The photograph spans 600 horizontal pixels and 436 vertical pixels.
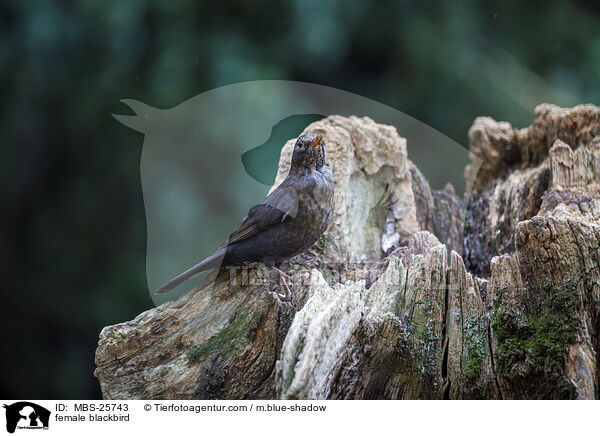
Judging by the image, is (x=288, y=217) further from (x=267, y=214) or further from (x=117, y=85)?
(x=117, y=85)

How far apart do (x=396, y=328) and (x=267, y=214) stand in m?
0.66

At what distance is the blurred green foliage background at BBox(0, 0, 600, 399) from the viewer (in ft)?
7.54

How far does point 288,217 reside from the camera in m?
1.93

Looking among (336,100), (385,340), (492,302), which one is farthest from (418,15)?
(385,340)

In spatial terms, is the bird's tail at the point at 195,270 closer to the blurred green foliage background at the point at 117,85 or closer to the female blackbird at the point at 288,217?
the female blackbird at the point at 288,217

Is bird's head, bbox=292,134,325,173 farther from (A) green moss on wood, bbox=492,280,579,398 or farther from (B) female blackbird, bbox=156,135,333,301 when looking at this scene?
(A) green moss on wood, bbox=492,280,579,398

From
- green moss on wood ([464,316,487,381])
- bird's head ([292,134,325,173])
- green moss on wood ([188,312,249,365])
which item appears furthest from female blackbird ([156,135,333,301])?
green moss on wood ([464,316,487,381])

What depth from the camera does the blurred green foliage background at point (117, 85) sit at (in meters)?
2.30

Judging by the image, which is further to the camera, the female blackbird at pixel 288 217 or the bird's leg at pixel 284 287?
the female blackbird at pixel 288 217

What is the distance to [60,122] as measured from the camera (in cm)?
254

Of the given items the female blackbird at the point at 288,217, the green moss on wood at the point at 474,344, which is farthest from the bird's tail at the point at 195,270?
the green moss on wood at the point at 474,344

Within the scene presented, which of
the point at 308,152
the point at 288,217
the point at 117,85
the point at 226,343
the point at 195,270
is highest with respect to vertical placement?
the point at 117,85
